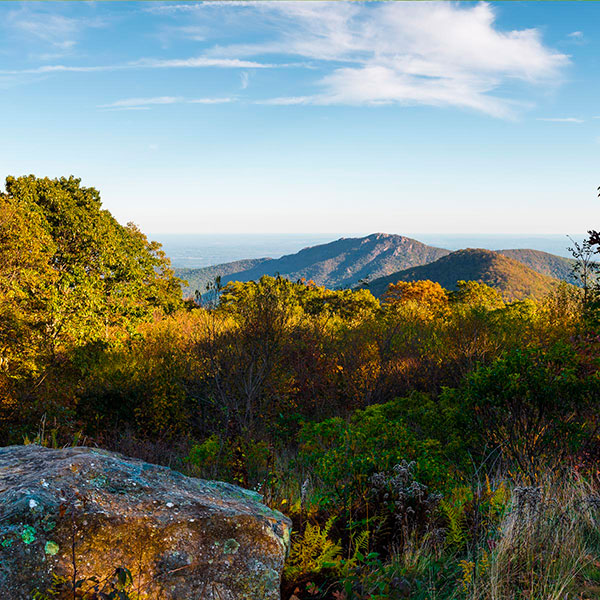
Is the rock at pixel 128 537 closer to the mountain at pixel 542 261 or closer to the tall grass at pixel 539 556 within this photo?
the tall grass at pixel 539 556

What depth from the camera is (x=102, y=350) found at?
1553 cm

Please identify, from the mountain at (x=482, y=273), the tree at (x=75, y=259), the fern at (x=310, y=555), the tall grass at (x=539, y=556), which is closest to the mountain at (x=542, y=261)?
the mountain at (x=482, y=273)

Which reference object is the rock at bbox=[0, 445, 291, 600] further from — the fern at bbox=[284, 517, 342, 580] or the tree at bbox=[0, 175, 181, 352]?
the tree at bbox=[0, 175, 181, 352]

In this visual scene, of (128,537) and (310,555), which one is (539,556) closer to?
(310,555)

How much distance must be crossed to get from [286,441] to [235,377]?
2934 millimetres

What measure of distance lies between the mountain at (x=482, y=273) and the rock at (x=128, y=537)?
95476 mm

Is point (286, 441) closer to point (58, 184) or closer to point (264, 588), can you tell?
point (264, 588)

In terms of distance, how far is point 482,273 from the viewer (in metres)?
106

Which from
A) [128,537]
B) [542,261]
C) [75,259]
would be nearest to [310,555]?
[128,537]

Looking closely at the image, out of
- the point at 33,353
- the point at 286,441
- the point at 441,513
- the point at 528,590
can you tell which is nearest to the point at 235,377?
the point at 286,441

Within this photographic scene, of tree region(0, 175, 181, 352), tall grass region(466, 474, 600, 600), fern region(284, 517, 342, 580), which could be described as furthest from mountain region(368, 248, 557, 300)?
fern region(284, 517, 342, 580)

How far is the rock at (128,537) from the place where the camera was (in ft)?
6.60

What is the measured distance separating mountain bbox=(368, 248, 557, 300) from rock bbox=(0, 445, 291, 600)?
95476 millimetres

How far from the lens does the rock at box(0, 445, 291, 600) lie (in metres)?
2.01
